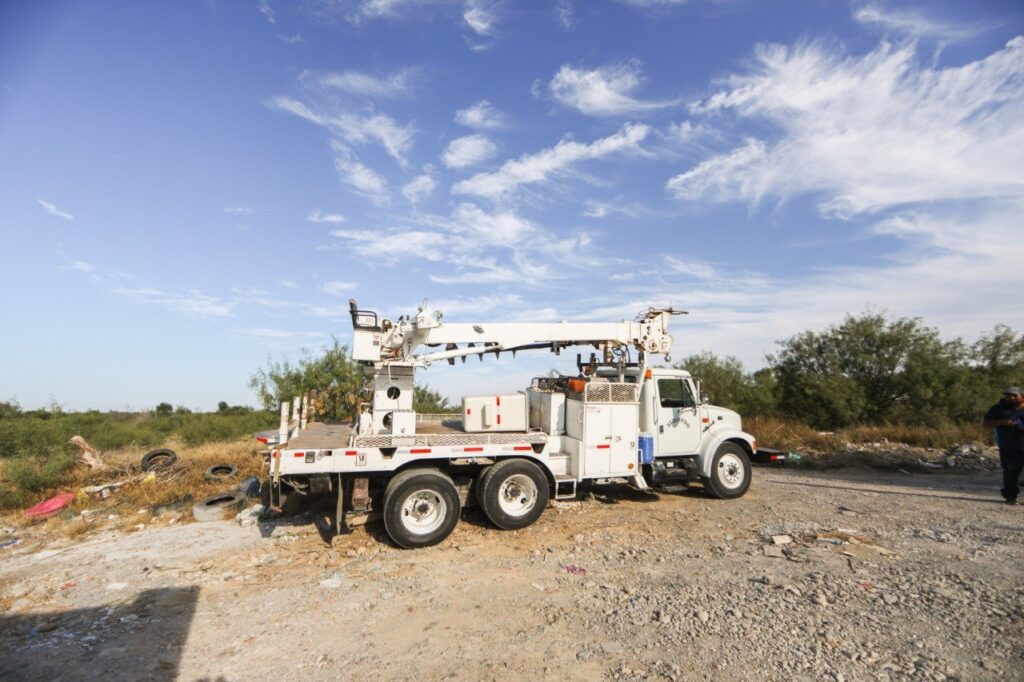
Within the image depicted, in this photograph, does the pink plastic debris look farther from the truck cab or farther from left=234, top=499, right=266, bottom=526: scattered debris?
the truck cab

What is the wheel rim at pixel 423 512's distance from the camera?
667cm

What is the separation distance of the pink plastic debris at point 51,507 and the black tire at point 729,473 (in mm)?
11113

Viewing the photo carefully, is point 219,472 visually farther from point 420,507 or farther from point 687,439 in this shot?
point 687,439

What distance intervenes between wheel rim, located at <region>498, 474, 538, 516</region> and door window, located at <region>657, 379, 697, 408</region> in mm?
2870

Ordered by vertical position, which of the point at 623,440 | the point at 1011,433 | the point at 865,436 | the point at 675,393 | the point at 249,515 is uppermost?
the point at 675,393

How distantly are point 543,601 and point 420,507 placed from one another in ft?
7.80

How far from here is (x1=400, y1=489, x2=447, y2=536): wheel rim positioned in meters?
6.67

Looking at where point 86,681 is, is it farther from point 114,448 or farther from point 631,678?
point 114,448

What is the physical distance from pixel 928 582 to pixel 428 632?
4871 mm

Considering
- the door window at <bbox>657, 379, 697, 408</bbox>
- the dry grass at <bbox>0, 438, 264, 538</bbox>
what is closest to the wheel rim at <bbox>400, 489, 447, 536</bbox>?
the dry grass at <bbox>0, 438, 264, 538</bbox>

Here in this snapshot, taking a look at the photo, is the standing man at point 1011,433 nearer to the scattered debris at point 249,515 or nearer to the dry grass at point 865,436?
the dry grass at point 865,436

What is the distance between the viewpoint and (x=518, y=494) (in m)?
7.43

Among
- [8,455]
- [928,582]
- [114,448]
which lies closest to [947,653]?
[928,582]

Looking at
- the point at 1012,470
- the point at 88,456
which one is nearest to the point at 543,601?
the point at 1012,470
